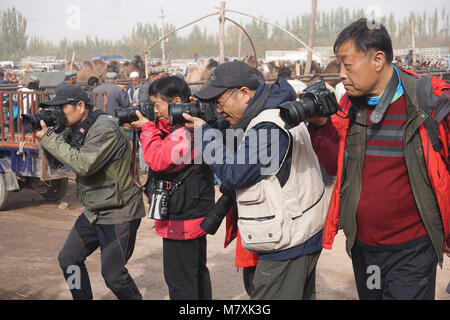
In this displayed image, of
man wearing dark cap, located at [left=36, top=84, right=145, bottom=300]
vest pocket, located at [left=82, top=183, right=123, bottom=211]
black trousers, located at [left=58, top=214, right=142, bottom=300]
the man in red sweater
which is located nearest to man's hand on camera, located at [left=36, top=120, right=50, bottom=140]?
man wearing dark cap, located at [left=36, top=84, right=145, bottom=300]

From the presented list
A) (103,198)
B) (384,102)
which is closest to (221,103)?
(384,102)

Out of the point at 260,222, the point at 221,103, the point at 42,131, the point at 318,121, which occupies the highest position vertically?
the point at 221,103

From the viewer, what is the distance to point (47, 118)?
151 inches

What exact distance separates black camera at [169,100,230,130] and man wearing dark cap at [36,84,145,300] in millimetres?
909

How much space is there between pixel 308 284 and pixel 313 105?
0.97 m

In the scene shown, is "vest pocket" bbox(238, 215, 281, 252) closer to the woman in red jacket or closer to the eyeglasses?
the eyeglasses

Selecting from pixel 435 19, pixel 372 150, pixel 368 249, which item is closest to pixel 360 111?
pixel 372 150

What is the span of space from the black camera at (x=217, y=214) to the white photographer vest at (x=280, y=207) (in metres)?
0.52

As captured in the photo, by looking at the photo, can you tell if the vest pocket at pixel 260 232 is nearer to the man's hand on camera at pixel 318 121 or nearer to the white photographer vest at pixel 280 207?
the white photographer vest at pixel 280 207

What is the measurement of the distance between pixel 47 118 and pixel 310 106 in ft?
6.76

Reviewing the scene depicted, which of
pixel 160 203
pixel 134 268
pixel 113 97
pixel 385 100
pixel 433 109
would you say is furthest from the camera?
pixel 113 97

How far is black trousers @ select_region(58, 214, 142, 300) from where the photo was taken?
149 inches

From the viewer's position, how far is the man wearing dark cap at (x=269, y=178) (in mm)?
2623

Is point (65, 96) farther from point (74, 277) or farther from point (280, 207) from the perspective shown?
point (280, 207)
